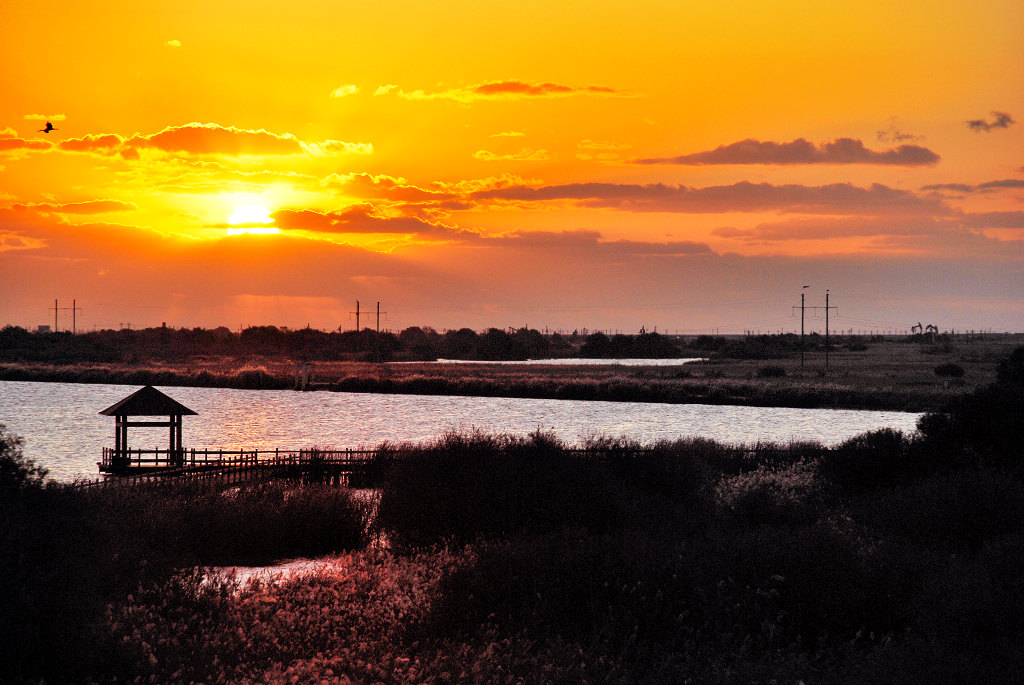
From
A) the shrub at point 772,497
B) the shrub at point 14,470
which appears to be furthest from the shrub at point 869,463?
the shrub at point 14,470

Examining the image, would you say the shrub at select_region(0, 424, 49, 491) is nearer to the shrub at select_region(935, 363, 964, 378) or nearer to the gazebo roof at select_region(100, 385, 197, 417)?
the gazebo roof at select_region(100, 385, 197, 417)

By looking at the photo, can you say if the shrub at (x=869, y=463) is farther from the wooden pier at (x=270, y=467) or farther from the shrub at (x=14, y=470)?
the shrub at (x=14, y=470)

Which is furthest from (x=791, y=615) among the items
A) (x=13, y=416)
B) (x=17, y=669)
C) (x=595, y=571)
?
(x=13, y=416)

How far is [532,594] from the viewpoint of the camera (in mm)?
14547

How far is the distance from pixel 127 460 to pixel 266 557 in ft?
48.4

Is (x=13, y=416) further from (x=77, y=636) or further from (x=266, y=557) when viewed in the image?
(x=77, y=636)

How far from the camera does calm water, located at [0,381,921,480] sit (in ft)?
195

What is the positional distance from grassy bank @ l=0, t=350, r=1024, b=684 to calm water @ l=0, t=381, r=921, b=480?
27.5 m

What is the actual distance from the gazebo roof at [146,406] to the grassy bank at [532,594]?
12849 mm

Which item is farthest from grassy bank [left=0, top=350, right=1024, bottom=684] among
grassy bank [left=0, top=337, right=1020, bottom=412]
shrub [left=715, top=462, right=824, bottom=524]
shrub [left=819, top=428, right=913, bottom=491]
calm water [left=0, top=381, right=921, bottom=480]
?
grassy bank [left=0, top=337, right=1020, bottom=412]

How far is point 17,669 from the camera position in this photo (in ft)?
34.7

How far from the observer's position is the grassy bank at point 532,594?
453 inches

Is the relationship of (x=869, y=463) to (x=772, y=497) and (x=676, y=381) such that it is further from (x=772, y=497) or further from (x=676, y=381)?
(x=676, y=381)

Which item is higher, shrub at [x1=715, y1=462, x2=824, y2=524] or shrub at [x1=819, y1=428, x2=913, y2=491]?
shrub at [x1=819, y1=428, x2=913, y2=491]
